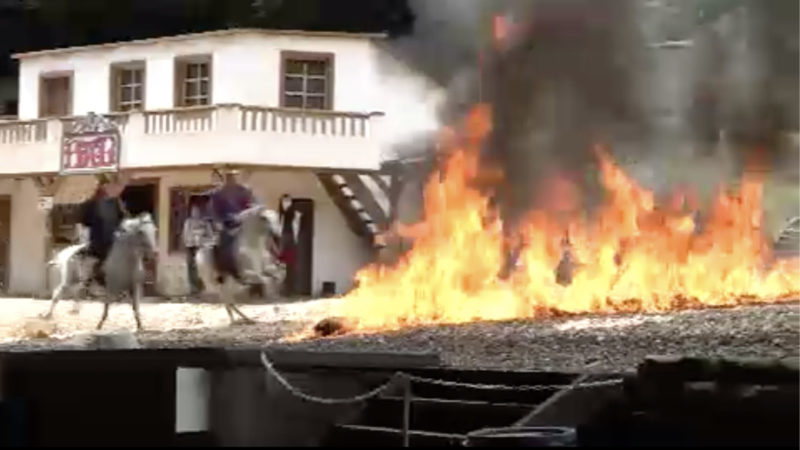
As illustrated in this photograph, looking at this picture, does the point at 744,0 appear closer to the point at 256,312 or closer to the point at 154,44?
the point at 256,312

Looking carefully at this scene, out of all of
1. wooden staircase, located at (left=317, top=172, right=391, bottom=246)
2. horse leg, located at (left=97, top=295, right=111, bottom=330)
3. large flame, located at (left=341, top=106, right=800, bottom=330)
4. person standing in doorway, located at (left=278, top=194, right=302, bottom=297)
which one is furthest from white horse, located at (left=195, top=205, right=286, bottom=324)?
wooden staircase, located at (left=317, top=172, right=391, bottom=246)

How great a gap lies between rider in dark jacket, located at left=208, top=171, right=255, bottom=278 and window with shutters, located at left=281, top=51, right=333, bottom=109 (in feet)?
21.2

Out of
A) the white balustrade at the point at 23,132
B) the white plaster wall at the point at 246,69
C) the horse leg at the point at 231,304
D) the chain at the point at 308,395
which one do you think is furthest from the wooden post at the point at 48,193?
the chain at the point at 308,395

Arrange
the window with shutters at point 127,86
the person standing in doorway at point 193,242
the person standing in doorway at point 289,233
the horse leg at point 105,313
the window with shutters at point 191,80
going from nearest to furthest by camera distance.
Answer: the horse leg at point 105,313
the person standing in doorway at point 193,242
the person standing in doorway at point 289,233
the window with shutters at point 191,80
the window with shutters at point 127,86

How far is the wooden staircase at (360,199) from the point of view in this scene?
22.2m

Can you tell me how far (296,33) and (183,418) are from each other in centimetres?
1724

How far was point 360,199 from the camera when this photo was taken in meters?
22.6

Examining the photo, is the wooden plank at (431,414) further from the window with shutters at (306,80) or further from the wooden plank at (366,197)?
the window with shutters at (306,80)

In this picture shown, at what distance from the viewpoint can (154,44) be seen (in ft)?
76.5

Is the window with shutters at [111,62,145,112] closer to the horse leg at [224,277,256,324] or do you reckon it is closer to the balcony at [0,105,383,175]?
the balcony at [0,105,383,175]

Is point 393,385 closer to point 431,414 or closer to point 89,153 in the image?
point 431,414

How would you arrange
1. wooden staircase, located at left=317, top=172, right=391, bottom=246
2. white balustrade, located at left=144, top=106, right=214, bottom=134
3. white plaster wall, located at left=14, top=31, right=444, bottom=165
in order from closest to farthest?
white plaster wall, located at left=14, top=31, right=444, bottom=165, wooden staircase, located at left=317, top=172, right=391, bottom=246, white balustrade, located at left=144, top=106, right=214, bottom=134

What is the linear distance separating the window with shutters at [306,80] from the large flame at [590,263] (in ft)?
27.2

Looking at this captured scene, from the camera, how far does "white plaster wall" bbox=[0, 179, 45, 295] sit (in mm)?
24844
